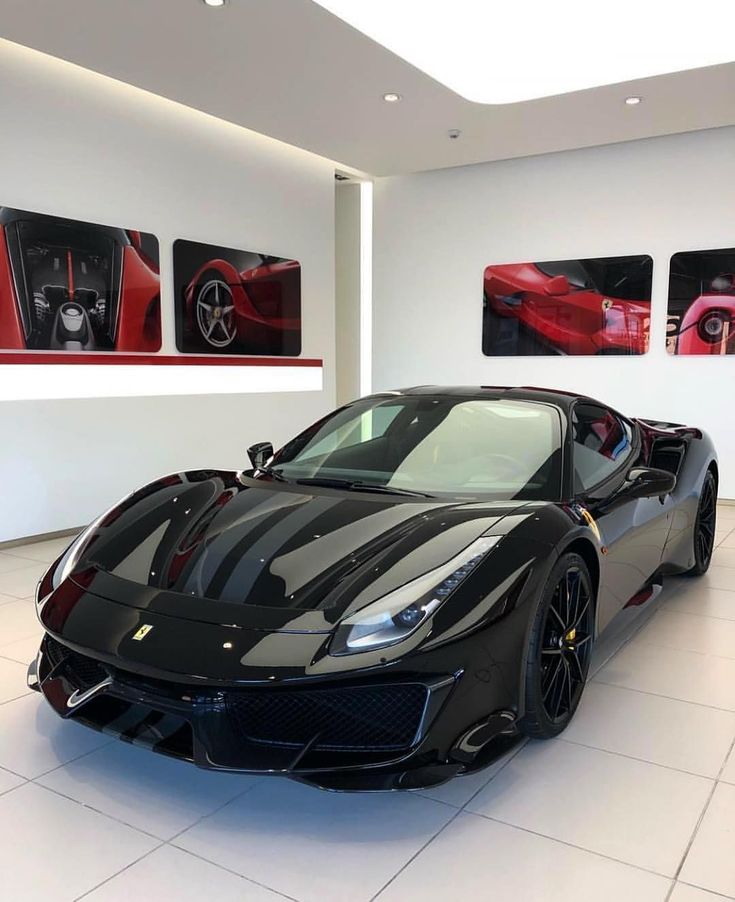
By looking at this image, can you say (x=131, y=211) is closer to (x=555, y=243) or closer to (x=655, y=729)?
(x=555, y=243)

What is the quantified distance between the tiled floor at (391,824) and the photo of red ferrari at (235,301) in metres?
3.33

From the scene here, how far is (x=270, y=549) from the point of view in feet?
6.10

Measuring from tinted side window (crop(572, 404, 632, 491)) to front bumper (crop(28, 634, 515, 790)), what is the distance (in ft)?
3.26

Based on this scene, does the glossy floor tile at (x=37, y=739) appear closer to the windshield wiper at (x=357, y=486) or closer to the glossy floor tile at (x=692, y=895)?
the windshield wiper at (x=357, y=486)

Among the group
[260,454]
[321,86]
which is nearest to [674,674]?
[260,454]

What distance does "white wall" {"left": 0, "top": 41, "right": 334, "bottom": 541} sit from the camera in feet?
13.5

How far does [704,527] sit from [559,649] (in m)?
1.93

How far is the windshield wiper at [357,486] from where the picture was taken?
2.19 meters

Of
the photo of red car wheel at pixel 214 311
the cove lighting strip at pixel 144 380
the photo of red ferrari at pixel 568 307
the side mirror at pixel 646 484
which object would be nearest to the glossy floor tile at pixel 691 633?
the side mirror at pixel 646 484

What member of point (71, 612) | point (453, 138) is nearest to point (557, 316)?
point (453, 138)

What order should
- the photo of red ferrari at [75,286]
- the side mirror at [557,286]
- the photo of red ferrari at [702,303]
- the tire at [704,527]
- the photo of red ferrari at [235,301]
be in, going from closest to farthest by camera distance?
the tire at [704,527], the photo of red ferrari at [75,286], the photo of red ferrari at [235,301], the photo of red ferrari at [702,303], the side mirror at [557,286]

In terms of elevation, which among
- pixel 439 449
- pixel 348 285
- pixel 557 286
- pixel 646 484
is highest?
pixel 348 285

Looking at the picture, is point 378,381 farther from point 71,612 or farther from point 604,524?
point 71,612

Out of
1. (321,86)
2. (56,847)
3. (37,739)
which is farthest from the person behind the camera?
(321,86)
